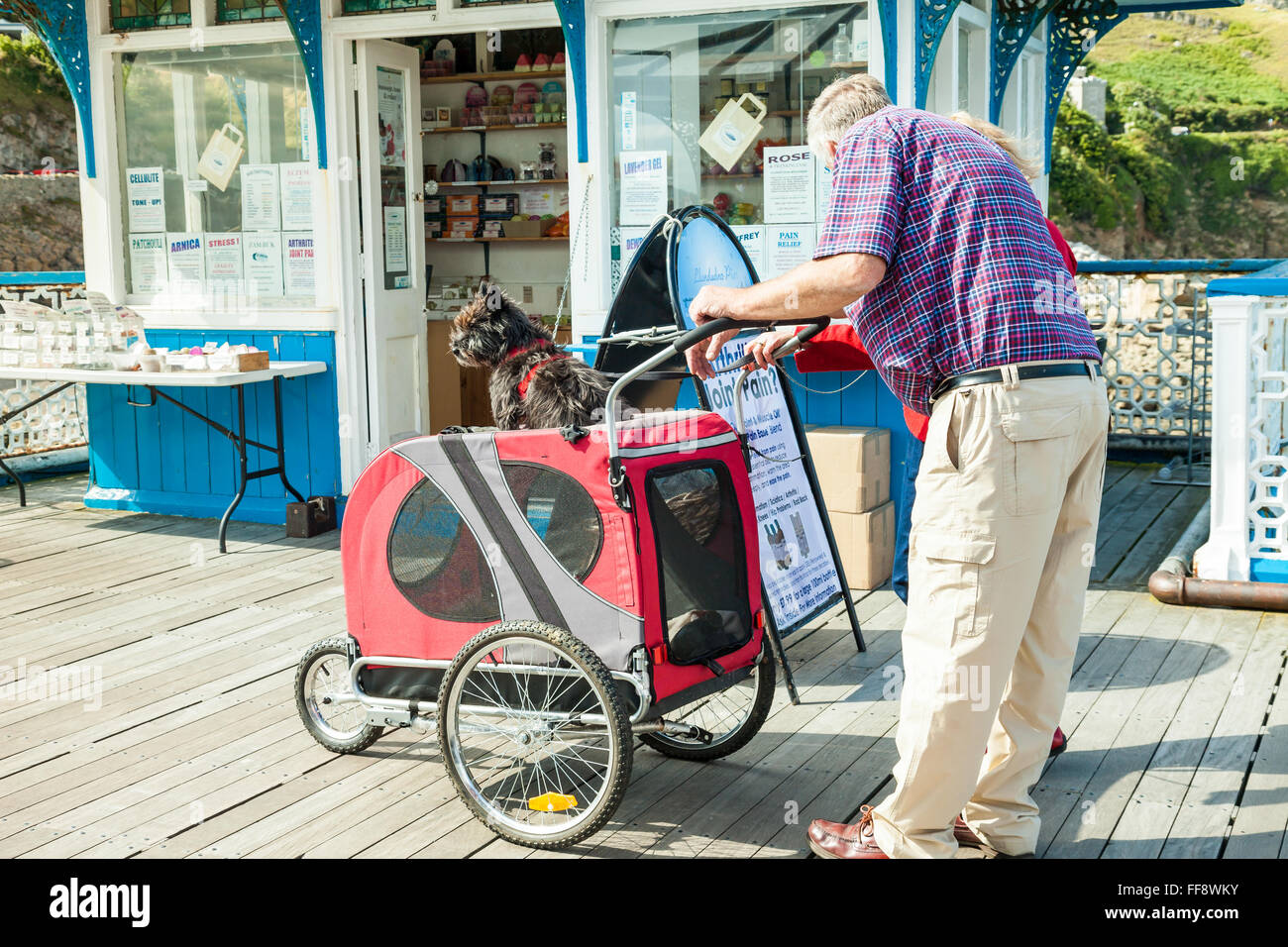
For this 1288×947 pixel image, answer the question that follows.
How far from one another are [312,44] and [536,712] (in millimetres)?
4654

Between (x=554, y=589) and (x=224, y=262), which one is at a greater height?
(x=224, y=262)

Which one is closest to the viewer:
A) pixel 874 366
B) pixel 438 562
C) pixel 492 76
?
pixel 438 562

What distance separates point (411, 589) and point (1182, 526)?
4987mm

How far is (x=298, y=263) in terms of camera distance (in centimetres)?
694

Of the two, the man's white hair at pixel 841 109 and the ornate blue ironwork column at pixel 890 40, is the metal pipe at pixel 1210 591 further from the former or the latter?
the man's white hair at pixel 841 109

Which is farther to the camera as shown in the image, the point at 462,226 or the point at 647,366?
the point at 462,226

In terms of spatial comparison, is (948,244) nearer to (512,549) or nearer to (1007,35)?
(512,549)

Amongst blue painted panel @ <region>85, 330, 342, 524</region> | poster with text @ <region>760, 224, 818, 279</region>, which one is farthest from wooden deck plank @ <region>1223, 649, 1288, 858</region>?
blue painted panel @ <region>85, 330, 342, 524</region>

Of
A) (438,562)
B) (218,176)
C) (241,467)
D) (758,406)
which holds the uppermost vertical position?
(218,176)

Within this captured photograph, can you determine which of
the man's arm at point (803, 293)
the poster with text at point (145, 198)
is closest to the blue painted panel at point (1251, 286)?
the man's arm at point (803, 293)

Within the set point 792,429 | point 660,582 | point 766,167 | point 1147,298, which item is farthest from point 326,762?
point 1147,298

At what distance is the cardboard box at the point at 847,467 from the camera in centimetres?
545

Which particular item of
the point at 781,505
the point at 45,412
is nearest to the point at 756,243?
the point at 781,505

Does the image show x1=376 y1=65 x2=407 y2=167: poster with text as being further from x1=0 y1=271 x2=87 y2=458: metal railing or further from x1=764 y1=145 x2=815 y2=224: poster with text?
x1=0 y1=271 x2=87 y2=458: metal railing
